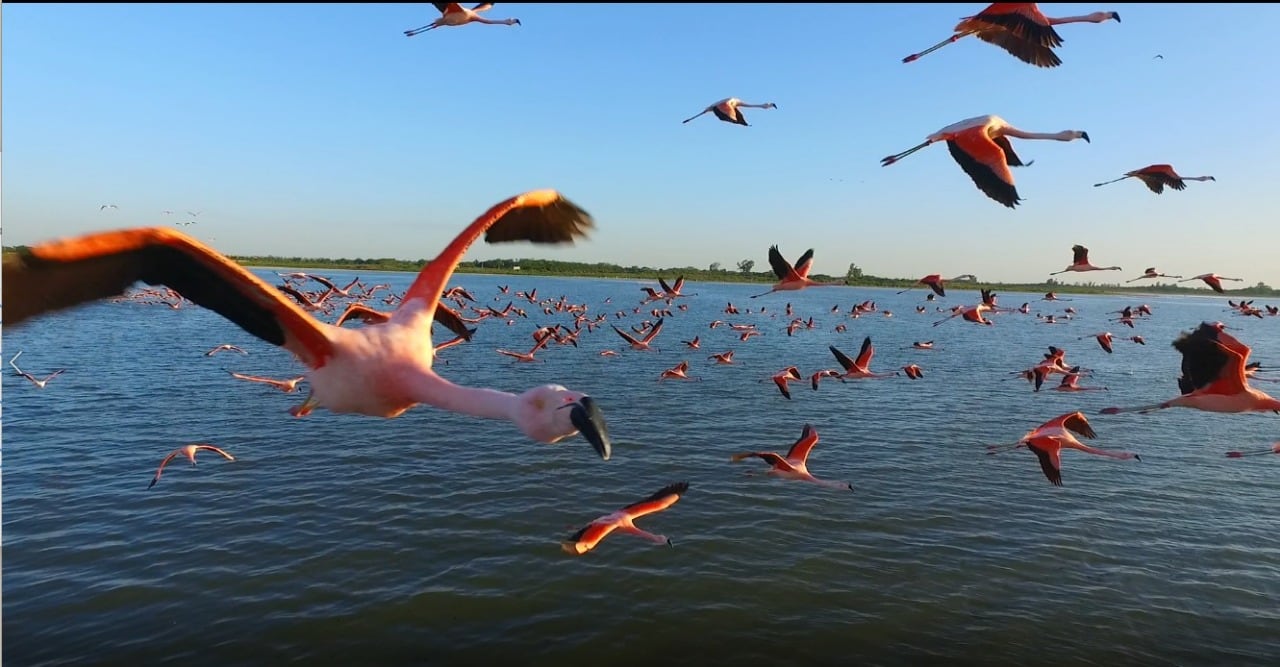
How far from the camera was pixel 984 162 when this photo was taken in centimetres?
598

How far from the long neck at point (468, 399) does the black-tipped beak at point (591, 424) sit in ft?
1.57

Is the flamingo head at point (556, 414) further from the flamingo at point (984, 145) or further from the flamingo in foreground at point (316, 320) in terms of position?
the flamingo at point (984, 145)

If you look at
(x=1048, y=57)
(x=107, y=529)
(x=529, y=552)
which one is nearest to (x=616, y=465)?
(x=529, y=552)

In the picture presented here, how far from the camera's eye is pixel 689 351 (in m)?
29.5

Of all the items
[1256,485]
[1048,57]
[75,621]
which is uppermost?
[1048,57]

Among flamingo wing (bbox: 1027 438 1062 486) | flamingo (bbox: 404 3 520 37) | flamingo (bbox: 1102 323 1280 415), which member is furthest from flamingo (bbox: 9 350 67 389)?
flamingo (bbox: 1102 323 1280 415)

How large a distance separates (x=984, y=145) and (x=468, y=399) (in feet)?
16.4

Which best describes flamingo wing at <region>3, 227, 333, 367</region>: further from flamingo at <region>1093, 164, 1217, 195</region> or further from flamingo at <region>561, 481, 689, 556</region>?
flamingo at <region>1093, 164, 1217, 195</region>

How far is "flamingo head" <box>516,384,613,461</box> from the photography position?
309 cm

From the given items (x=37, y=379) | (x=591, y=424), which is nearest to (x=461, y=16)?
(x=591, y=424)

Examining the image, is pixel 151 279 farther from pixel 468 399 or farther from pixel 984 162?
pixel 984 162

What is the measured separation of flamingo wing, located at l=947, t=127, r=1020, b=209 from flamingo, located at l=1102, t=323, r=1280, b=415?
3.11 m

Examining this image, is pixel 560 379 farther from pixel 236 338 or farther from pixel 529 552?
pixel 236 338

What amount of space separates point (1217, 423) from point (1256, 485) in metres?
6.61
